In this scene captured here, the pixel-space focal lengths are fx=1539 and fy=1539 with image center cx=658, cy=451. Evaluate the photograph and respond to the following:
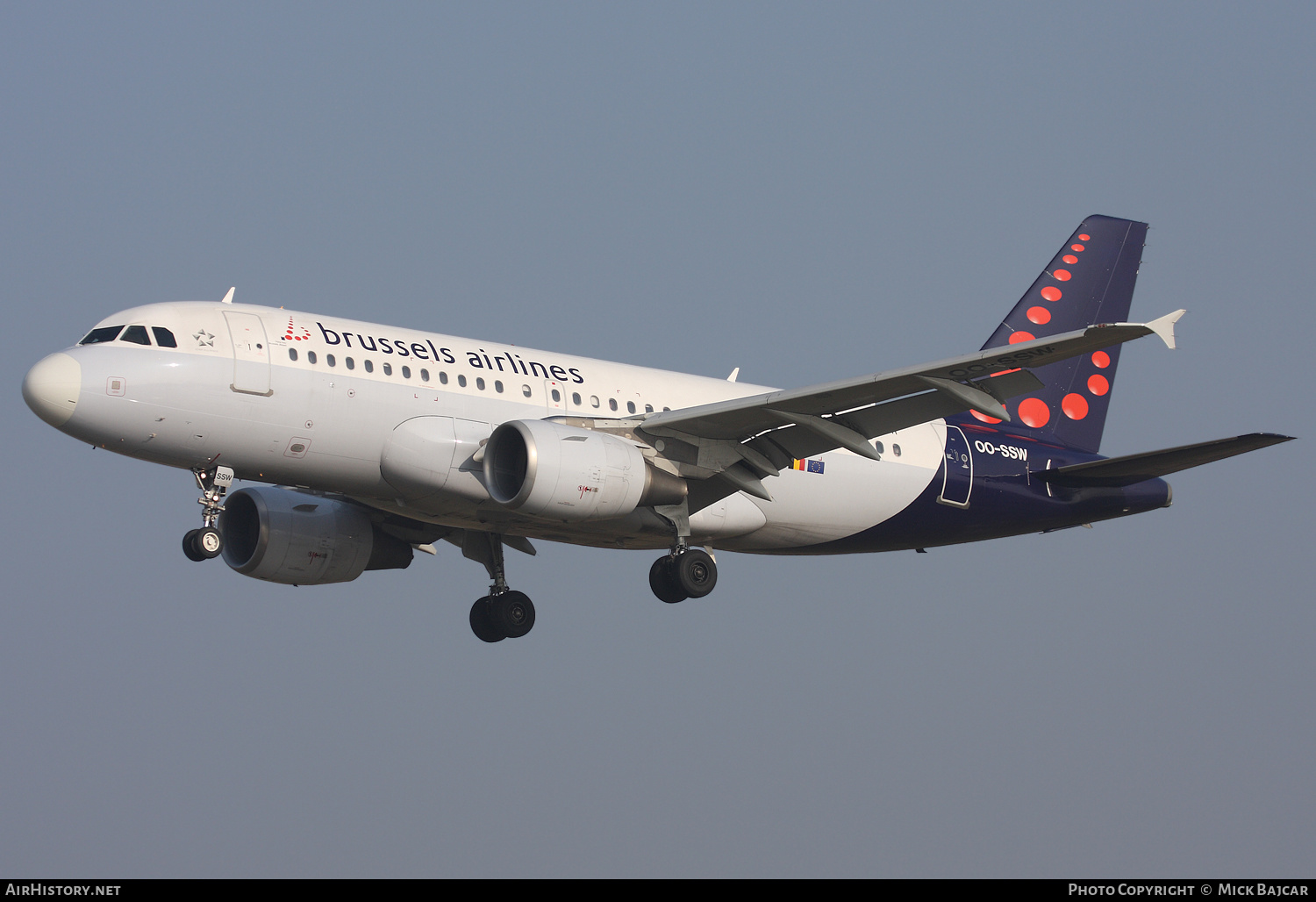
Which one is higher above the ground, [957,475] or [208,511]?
[957,475]

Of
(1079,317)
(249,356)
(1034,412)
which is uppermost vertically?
(1079,317)

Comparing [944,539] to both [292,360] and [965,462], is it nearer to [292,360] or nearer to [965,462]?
[965,462]

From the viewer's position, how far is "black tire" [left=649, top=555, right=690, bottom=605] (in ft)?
94.3

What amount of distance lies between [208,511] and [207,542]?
0.59 m

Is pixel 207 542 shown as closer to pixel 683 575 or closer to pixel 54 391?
pixel 54 391

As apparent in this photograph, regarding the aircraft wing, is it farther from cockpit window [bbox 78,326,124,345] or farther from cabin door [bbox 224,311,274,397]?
cockpit window [bbox 78,326,124,345]

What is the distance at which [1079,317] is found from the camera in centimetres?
3672

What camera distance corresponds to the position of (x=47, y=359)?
25219 mm

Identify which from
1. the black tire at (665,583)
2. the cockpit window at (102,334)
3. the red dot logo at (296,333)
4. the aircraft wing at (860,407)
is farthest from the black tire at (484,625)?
the cockpit window at (102,334)

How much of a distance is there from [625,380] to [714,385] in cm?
250

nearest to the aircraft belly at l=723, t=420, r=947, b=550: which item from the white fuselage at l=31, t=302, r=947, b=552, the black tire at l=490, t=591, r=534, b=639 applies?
the white fuselage at l=31, t=302, r=947, b=552

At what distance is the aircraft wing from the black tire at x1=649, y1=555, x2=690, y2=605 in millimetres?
2043

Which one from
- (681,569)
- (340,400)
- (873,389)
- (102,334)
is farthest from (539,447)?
(102,334)

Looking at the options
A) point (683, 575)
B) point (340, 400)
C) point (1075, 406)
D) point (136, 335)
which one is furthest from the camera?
point (1075, 406)
